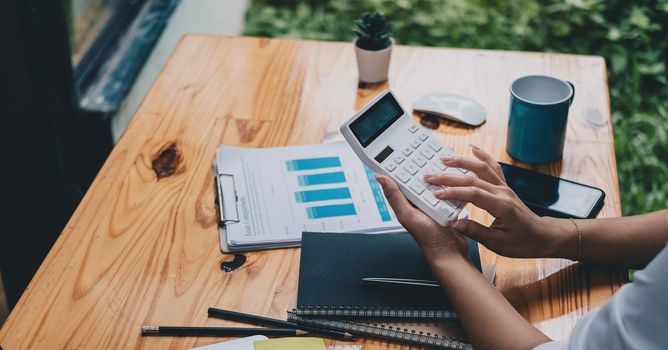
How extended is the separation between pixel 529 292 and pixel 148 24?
62.2 inches

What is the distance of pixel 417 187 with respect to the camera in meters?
0.96

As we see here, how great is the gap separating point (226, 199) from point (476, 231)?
385 millimetres

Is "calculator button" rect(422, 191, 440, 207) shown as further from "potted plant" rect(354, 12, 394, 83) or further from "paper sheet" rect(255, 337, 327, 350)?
"potted plant" rect(354, 12, 394, 83)

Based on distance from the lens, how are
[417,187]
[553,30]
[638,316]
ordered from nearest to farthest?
1. [638,316]
2. [417,187]
3. [553,30]

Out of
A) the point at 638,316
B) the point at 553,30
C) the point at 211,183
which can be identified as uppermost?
the point at 638,316

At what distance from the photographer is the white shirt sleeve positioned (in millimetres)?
698

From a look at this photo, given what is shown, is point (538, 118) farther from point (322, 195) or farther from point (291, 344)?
point (291, 344)

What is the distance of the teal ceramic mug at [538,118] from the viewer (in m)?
1.13

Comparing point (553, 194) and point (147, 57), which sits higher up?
point (553, 194)

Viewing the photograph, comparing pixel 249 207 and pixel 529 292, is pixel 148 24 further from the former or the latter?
pixel 529 292

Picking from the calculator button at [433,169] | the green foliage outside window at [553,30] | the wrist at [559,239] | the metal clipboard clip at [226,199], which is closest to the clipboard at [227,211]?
the metal clipboard clip at [226,199]

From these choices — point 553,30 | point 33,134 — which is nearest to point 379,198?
point 33,134

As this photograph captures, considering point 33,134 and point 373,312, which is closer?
point 373,312

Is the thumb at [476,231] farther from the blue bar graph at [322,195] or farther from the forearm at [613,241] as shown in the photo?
the blue bar graph at [322,195]
